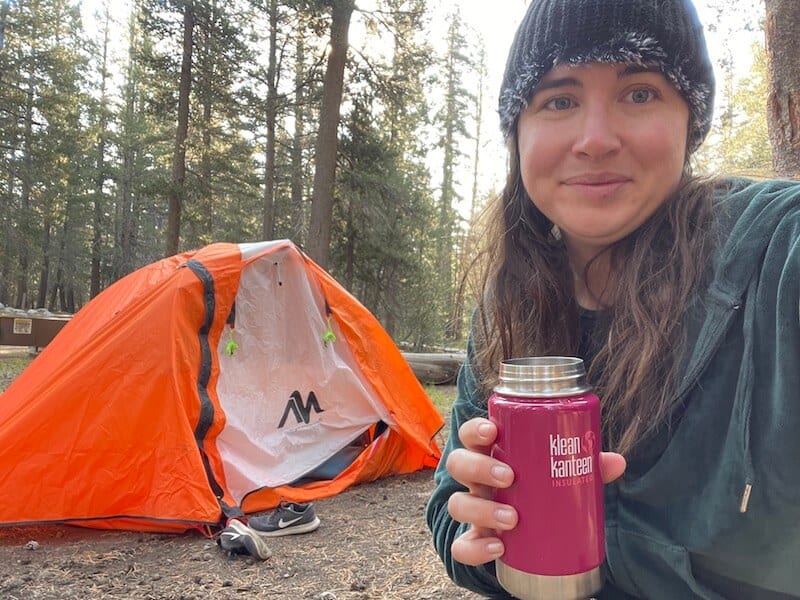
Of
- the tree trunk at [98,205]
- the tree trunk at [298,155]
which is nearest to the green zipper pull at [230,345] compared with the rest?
the tree trunk at [298,155]

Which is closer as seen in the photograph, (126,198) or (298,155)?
(298,155)

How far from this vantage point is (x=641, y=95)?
1.05 metres

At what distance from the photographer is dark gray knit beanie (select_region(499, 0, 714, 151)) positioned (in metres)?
1.02

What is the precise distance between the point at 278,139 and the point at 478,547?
14.0 metres

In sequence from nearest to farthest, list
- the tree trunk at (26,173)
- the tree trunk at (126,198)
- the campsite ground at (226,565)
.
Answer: the campsite ground at (226,565), the tree trunk at (26,173), the tree trunk at (126,198)

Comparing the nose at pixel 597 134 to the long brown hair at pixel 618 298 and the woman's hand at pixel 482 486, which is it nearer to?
the long brown hair at pixel 618 298

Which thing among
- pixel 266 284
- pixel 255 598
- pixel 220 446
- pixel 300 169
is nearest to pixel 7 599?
pixel 255 598

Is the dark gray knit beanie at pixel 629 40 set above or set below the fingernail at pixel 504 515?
above

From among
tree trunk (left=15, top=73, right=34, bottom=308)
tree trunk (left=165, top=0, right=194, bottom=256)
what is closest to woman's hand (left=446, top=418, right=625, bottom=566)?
tree trunk (left=165, top=0, right=194, bottom=256)

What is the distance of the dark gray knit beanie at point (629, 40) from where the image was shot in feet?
3.34

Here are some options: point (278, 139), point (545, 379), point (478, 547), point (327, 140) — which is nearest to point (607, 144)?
point (545, 379)

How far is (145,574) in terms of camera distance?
254 centimetres

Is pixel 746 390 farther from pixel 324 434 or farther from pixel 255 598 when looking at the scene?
pixel 324 434

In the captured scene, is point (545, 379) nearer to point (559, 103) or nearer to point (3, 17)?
point (559, 103)
